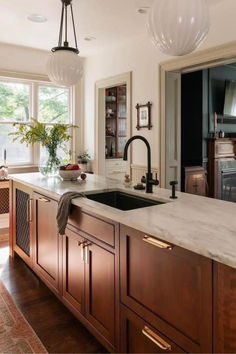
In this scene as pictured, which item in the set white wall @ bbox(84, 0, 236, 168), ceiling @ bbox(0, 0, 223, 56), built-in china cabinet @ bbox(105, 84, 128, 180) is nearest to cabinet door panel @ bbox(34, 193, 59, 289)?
white wall @ bbox(84, 0, 236, 168)

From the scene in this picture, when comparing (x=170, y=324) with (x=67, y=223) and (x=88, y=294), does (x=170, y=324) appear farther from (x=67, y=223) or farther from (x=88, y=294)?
(x=67, y=223)

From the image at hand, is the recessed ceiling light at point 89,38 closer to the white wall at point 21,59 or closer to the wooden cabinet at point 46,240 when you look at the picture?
the white wall at point 21,59

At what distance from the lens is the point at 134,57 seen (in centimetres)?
450

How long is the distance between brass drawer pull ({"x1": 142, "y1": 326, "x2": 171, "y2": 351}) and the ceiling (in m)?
3.29

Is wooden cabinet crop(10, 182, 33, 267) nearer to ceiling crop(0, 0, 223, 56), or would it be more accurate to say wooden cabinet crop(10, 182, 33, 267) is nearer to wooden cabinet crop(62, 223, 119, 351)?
wooden cabinet crop(62, 223, 119, 351)

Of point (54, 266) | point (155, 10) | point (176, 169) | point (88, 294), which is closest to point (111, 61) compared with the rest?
point (176, 169)

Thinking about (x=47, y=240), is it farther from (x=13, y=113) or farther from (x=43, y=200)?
(x=13, y=113)

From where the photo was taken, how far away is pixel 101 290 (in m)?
1.73

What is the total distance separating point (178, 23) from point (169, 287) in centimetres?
140

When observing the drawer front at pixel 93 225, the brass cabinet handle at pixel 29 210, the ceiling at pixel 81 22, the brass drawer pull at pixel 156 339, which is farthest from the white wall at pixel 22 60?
the brass drawer pull at pixel 156 339

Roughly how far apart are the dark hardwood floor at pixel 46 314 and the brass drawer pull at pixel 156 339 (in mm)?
658

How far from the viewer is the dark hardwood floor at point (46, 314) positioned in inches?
76.2

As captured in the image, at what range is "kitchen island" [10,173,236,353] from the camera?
3.58 ft

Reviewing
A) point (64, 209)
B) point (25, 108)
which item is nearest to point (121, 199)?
point (64, 209)
